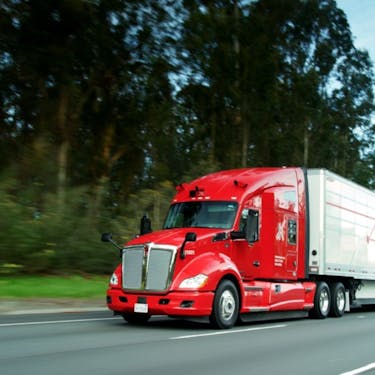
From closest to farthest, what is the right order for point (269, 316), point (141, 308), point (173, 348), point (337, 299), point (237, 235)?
point (173, 348)
point (141, 308)
point (237, 235)
point (269, 316)
point (337, 299)

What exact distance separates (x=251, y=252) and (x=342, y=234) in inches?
200

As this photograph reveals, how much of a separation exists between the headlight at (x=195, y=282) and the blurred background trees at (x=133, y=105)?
8411 mm

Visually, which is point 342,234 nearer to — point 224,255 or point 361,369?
point 224,255

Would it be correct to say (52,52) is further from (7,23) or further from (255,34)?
(255,34)

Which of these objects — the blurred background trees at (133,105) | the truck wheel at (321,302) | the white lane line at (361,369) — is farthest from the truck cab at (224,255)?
the blurred background trees at (133,105)

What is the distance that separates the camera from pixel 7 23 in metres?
24.4

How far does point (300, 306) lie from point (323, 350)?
584 centimetres

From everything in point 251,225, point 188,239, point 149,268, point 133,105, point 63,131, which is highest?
point 133,105

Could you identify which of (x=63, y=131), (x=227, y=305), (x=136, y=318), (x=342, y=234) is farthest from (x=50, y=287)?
(x=63, y=131)

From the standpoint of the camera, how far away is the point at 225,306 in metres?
12.7

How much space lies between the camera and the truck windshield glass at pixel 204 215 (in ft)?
45.2

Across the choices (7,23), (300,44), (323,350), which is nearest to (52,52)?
(7,23)

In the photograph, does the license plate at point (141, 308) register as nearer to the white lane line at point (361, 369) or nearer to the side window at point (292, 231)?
the white lane line at point (361, 369)

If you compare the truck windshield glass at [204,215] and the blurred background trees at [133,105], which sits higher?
the blurred background trees at [133,105]
